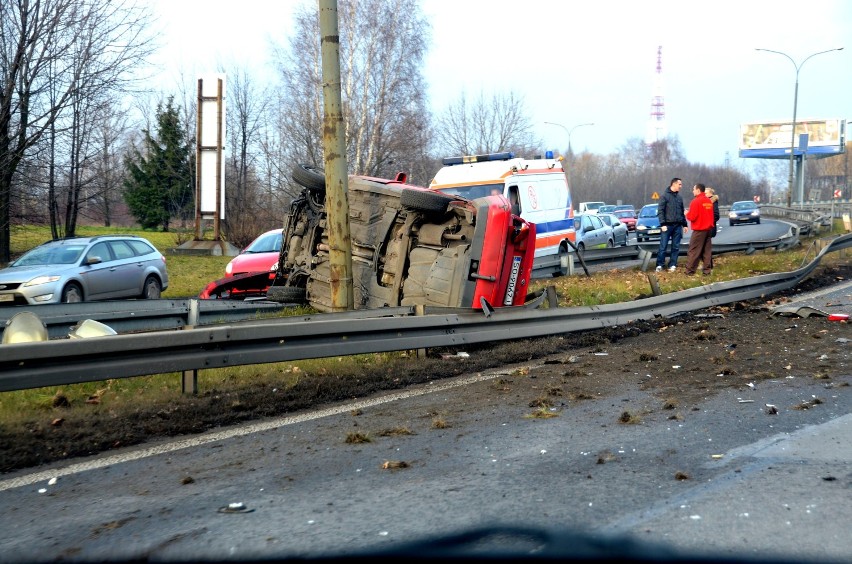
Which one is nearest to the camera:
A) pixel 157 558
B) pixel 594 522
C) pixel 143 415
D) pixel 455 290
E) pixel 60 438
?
pixel 157 558

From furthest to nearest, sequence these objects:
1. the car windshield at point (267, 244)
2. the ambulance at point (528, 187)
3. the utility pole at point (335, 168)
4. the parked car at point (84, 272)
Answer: the ambulance at point (528, 187), the car windshield at point (267, 244), the parked car at point (84, 272), the utility pole at point (335, 168)

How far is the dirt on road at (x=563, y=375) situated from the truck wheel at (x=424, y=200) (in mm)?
1644

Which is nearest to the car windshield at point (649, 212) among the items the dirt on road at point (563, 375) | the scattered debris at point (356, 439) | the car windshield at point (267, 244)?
the car windshield at point (267, 244)

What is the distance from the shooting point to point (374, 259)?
10.5m

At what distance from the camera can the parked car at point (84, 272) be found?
15555 mm

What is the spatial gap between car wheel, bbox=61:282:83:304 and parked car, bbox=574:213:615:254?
608 inches

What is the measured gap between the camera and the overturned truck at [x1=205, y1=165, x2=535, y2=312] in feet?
31.4

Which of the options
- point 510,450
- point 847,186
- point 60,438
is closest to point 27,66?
point 60,438

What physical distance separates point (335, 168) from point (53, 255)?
9487 millimetres

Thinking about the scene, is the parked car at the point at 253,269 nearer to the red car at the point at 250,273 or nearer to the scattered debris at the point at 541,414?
the red car at the point at 250,273

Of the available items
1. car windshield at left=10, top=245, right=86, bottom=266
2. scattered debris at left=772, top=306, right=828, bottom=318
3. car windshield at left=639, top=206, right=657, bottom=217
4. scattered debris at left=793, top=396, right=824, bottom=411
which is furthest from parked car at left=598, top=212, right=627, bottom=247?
scattered debris at left=793, top=396, right=824, bottom=411

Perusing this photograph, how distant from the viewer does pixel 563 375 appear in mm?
7992

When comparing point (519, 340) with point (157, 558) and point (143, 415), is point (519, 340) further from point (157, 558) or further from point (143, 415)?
point (157, 558)

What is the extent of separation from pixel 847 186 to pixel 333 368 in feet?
441
